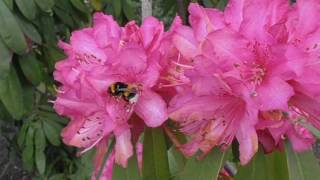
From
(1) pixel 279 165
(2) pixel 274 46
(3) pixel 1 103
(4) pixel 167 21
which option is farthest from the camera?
(4) pixel 167 21

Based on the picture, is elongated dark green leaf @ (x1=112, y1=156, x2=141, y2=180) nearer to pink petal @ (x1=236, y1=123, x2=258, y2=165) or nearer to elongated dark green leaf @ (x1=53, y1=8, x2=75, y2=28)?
pink petal @ (x1=236, y1=123, x2=258, y2=165)

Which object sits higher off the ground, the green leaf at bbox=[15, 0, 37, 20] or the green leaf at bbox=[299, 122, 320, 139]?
the green leaf at bbox=[299, 122, 320, 139]

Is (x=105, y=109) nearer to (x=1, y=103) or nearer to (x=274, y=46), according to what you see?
(x=274, y=46)

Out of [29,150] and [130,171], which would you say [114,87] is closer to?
[130,171]

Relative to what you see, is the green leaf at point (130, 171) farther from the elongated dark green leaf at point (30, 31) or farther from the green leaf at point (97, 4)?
the green leaf at point (97, 4)

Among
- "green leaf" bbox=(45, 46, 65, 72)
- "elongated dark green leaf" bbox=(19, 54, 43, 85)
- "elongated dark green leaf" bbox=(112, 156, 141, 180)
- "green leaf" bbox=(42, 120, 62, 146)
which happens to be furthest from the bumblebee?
"green leaf" bbox=(42, 120, 62, 146)

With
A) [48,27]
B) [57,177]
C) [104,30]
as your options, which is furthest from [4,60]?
[104,30]

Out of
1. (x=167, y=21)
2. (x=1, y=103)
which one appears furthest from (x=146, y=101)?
(x=167, y=21)
